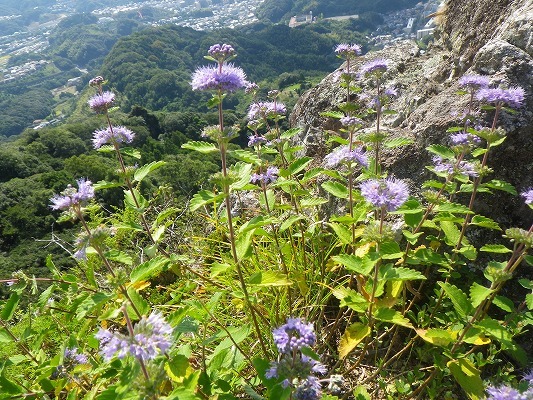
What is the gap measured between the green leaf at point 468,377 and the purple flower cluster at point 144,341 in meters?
1.95

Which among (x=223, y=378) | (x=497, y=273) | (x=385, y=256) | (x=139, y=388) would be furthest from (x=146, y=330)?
(x=497, y=273)

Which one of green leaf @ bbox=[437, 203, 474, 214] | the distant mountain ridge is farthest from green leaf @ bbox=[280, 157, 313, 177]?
the distant mountain ridge

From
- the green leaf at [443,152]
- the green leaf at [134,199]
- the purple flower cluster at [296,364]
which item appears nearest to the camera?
the purple flower cluster at [296,364]

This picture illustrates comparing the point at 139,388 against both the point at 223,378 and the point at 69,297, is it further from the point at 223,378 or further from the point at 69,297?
the point at 69,297

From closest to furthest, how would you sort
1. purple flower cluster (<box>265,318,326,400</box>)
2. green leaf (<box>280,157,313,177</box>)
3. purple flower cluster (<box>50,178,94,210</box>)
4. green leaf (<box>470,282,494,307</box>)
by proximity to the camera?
purple flower cluster (<box>265,318,326,400</box>), green leaf (<box>470,282,494,307</box>), purple flower cluster (<box>50,178,94,210</box>), green leaf (<box>280,157,313,177</box>)

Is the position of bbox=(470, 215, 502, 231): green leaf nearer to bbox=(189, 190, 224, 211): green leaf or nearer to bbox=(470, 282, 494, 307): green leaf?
bbox=(470, 282, 494, 307): green leaf

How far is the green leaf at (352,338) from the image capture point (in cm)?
258

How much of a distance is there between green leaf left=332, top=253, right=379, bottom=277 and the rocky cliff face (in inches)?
67.6

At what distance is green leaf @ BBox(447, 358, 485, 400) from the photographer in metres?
2.40

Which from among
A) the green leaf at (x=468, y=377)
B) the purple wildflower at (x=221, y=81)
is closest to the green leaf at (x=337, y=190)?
the purple wildflower at (x=221, y=81)

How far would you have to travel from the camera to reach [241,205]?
5.45 metres

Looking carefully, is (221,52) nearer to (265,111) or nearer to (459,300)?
(265,111)

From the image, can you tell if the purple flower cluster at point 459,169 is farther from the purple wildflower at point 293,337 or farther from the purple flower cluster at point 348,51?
the purple flower cluster at point 348,51

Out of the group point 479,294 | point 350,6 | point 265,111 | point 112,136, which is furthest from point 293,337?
point 350,6
